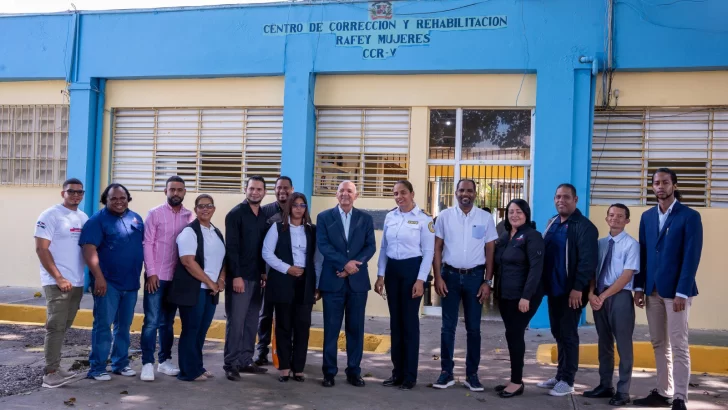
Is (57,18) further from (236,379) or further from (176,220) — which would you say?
(236,379)

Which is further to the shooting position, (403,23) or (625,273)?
(403,23)

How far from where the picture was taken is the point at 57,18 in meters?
11.3

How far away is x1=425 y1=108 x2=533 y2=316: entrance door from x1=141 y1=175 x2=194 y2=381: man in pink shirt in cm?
449

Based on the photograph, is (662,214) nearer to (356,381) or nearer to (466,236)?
(466,236)

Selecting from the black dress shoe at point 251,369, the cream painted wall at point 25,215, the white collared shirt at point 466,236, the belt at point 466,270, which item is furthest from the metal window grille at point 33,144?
the belt at point 466,270

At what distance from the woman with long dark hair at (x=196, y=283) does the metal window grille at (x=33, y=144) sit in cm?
631

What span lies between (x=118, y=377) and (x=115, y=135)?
601 cm

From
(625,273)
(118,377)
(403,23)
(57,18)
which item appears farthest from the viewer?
(57,18)

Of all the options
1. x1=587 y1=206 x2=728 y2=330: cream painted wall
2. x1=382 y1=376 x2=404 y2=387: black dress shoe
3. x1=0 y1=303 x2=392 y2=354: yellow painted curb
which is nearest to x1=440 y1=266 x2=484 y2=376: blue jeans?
x1=382 y1=376 x2=404 y2=387: black dress shoe

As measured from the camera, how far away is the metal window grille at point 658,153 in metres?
9.18

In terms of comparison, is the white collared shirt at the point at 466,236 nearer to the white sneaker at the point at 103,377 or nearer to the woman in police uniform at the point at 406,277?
the woman in police uniform at the point at 406,277

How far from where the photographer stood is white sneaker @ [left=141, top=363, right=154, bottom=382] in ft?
20.3

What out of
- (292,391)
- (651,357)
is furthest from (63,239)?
(651,357)

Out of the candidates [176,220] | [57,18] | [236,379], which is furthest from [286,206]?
[57,18]
